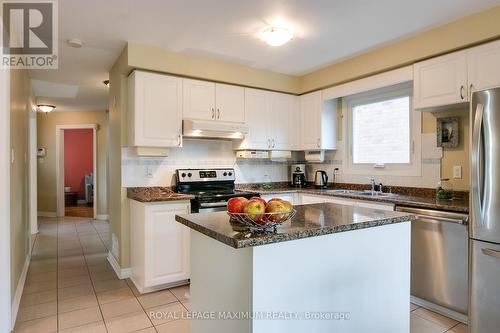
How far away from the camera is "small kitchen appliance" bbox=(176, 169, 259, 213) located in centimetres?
309

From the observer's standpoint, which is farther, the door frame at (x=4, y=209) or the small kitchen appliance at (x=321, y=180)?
the small kitchen appliance at (x=321, y=180)

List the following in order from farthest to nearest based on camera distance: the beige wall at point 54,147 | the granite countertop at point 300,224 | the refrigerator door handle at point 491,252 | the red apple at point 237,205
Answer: the beige wall at point 54,147, the refrigerator door handle at point 491,252, the red apple at point 237,205, the granite countertop at point 300,224

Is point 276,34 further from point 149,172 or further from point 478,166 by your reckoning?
point 149,172

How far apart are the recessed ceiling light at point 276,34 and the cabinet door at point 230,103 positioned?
1015mm

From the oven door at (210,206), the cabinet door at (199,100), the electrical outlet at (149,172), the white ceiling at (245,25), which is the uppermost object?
the white ceiling at (245,25)

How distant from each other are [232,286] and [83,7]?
2349mm

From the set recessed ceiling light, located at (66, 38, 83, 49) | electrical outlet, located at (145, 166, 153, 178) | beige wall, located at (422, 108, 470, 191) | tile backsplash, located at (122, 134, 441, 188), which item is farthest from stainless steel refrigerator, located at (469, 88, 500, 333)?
recessed ceiling light, located at (66, 38, 83, 49)

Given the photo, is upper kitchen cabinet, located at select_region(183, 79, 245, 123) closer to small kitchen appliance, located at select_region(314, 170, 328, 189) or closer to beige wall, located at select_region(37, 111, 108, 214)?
small kitchen appliance, located at select_region(314, 170, 328, 189)

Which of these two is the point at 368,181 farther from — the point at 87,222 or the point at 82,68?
the point at 87,222

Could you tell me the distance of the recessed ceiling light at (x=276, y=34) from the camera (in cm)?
271

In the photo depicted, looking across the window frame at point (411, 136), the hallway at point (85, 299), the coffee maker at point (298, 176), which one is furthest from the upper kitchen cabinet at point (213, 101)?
the hallway at point (85, 299)

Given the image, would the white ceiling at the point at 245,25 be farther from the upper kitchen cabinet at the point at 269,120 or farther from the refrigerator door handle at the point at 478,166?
the refrigerator door handle at the point at 478,166

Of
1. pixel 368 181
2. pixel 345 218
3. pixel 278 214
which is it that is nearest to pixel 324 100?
pixel 368 181

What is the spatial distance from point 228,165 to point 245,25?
72.8 inches
